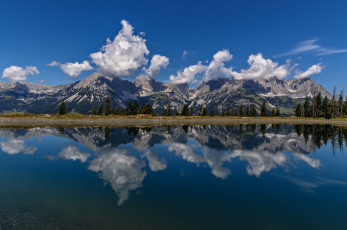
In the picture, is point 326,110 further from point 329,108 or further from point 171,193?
point 171,193

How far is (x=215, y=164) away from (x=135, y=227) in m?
16.1

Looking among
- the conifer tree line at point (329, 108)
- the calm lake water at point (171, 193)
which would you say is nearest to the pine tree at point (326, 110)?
the conifer tree line at point (329, 108)

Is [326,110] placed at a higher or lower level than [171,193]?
higher

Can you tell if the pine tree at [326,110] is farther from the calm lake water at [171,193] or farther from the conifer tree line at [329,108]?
the calm lake water at [171,193]

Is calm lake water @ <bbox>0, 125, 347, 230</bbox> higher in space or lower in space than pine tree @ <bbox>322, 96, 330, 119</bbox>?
lower

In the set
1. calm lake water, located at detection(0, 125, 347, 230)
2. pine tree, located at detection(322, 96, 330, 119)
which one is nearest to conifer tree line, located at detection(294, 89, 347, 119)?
pine tree, located at detection(322, 96, 330, 119)

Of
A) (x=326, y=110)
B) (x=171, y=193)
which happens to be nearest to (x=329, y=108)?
(x=326, y=110)

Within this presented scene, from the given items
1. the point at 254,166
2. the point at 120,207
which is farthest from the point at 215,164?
the point at 120,207

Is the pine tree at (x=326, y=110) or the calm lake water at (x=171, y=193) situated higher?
the pine tree at (x=326, y=110)

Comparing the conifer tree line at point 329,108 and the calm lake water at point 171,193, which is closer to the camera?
the calm lake water at point 171,193

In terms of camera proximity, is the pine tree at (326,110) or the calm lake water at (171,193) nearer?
the calm lake water at (171,193)

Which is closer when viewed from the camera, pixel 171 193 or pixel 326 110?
pixel 171 193

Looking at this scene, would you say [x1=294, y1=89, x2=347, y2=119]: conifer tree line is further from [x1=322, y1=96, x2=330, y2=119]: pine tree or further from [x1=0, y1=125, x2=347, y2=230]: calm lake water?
[x1=0, y1=125, x2=347, y2=230]: calm lake water

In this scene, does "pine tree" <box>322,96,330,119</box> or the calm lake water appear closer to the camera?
the calm lake water
